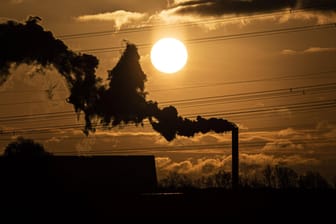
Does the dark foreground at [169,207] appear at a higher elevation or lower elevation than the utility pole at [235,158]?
lower

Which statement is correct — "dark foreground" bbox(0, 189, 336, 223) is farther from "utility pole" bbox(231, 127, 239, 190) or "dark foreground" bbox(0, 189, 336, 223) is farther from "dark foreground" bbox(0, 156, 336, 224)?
"utility pole" bbox(231, 127, 239, 190)

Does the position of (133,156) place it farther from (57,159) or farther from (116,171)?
(57,159)

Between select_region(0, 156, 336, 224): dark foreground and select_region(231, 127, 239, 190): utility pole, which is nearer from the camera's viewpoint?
select_region(0, 156, 336, 224): dark foreground

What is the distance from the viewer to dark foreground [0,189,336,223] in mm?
28906

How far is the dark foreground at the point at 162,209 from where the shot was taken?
28.9 metres

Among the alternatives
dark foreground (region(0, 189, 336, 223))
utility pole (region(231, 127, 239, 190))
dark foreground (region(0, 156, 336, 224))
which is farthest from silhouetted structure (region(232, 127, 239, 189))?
dark foreground (region(0, 189, 336, 223))

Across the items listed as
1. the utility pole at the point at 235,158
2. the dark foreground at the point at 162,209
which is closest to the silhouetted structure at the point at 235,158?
the utility pole at the point at 235,158

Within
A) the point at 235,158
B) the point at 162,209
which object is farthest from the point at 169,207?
the point at 235,158

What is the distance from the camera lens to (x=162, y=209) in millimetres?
29031

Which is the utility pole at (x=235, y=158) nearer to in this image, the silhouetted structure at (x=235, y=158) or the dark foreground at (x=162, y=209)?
the silhouetted structure at (x=235, y=158)

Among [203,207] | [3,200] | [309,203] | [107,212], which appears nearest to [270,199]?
[309,203]

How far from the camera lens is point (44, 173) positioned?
50125 mm

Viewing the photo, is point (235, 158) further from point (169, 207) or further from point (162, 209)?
point (162, 209)

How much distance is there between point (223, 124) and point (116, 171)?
1123 centimetres
